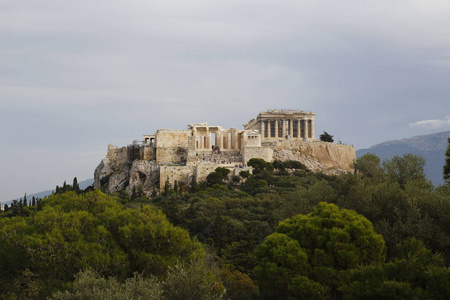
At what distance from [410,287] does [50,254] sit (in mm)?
14902

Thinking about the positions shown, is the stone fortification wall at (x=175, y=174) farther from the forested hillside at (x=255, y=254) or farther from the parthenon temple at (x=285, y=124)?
the forested hillside at (x=255, y=254)

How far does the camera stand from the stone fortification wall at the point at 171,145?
235ft

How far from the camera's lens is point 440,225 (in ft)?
78.2

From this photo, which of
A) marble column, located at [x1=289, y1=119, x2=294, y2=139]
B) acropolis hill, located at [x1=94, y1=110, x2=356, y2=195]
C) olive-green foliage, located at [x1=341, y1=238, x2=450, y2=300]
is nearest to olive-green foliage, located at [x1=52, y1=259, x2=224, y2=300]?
olive-green foliage, located at [x1=341, y1=238, x2=450, y2=300]

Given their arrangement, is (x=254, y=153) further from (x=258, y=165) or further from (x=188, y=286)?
(x=188, y=286)

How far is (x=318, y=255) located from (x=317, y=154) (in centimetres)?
5648

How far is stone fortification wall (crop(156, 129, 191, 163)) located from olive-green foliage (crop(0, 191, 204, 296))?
4499 cm

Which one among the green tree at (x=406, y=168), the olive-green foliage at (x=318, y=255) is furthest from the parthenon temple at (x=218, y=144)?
the olive-green foliage at (x=318, y=255)

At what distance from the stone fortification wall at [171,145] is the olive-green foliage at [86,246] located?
45.0 metres

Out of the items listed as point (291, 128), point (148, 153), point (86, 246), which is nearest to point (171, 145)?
point (148, 153)

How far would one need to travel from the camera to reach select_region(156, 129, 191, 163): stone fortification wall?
71562 millimetres

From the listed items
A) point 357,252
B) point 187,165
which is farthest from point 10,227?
point 187,165

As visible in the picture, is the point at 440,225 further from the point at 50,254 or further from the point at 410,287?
the point at 50,254

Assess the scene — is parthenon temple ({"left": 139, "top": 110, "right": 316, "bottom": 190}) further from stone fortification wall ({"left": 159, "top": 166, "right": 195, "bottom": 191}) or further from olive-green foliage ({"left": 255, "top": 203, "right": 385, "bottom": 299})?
olive-green foliage ({"left": 255, "top": 203, "right": 385, "bottom": 299})
